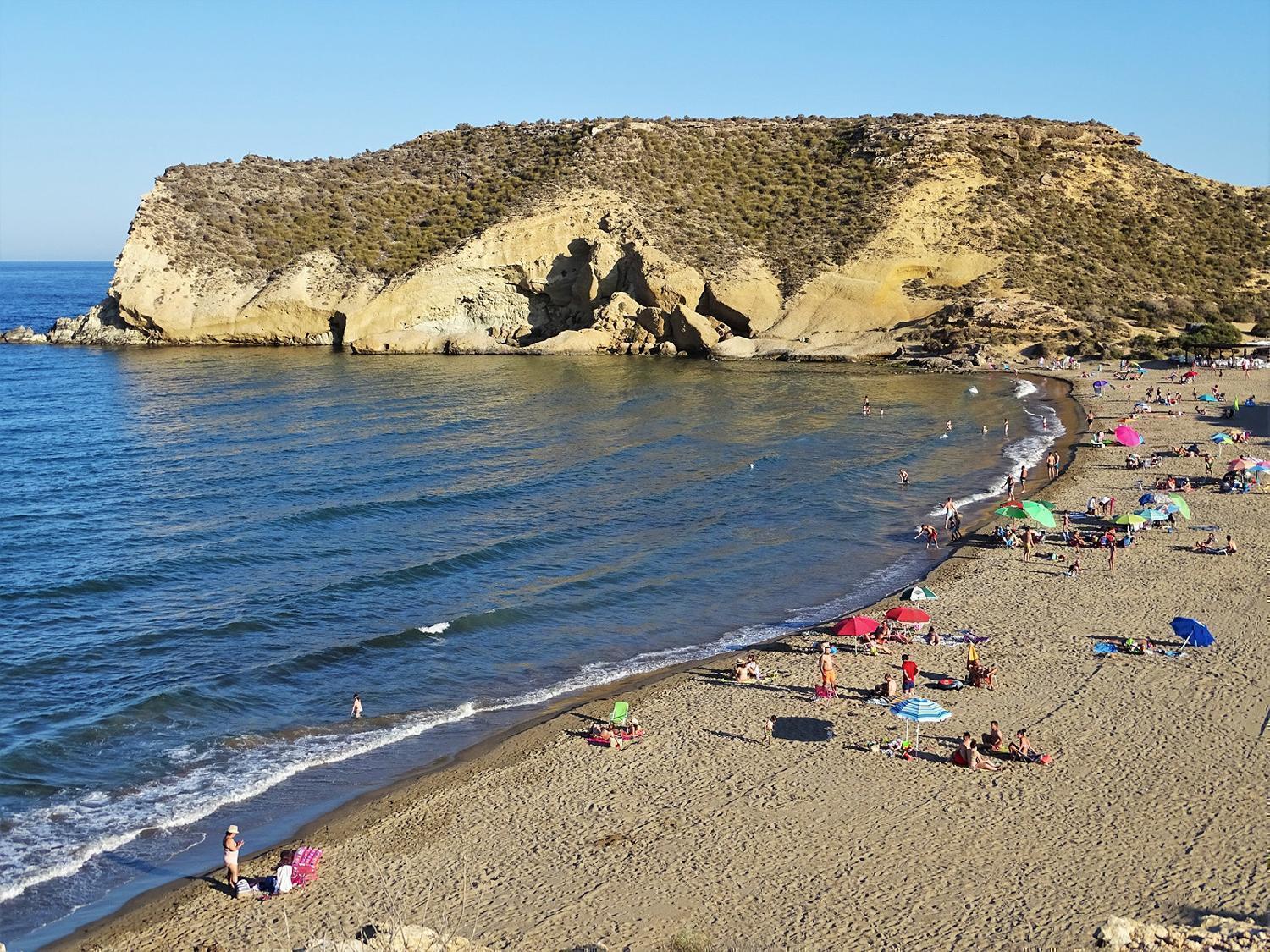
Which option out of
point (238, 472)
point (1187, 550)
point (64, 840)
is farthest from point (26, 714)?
point (1187, 550)

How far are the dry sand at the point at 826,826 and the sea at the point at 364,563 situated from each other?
2.11m

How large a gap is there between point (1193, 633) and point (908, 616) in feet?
19.5

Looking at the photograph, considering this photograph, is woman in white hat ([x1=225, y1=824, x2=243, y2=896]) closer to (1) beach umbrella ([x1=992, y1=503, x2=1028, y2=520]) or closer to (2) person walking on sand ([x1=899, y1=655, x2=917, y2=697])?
(2) person walking on sand ([x1=899, y1=655, x2=917, y2=697])

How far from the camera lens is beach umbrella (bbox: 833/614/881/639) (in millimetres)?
24234

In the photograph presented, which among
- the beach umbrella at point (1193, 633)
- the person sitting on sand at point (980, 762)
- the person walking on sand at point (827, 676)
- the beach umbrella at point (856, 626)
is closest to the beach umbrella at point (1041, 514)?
the beach umbrella at point (1193, 633)

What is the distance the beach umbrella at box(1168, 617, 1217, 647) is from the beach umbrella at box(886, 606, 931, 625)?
526 centimetres

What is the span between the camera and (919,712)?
20031 mm

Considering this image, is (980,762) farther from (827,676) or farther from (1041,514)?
(1041,514)

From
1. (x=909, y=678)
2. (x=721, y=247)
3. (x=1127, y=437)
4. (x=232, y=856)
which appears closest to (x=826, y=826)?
(x=909, y=678)

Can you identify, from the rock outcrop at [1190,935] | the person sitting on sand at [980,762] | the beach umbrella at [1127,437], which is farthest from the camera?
the beach umbrella at [1127,437]

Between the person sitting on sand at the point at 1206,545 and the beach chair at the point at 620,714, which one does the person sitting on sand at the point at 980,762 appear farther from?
the person sitting on sand at the point at 1206,545

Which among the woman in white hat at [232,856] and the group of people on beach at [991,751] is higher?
the group of people on beach at [991,751]

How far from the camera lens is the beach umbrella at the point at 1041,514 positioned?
3145 centimetres

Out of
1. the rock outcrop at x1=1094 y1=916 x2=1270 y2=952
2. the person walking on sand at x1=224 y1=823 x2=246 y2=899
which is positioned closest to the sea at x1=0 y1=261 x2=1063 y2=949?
the person walking on sand at x1=224 y1=823 x2=246 y2=899
